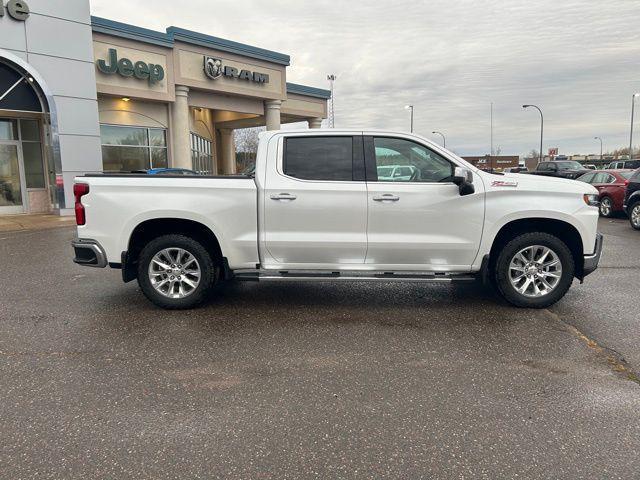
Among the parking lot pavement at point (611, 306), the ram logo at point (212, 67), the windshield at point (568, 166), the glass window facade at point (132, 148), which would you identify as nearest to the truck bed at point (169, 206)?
the parking lot pavement at point (611, 306)

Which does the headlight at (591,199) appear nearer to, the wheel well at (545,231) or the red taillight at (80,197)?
the wheel well at (545,231)

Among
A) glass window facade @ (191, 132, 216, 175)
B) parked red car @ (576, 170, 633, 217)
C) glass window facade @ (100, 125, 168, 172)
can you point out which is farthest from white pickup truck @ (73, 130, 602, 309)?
glass window facade @ (191, 132, 216, 175)

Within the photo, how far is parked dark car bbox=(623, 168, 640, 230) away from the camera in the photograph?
39.7ft

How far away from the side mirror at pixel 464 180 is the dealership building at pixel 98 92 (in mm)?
14130

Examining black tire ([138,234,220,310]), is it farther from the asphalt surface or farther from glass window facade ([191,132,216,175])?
glass window facade ([191,132,216,175])

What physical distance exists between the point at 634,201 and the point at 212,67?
52.0ft

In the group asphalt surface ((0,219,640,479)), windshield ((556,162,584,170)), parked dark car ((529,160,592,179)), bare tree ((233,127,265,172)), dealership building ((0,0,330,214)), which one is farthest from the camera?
bare tree ((233,127,265,172))

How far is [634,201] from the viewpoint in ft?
40.0

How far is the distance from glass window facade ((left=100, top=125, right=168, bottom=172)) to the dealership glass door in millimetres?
2726

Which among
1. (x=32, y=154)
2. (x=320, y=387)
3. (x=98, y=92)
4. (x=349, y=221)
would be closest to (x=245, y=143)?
(x=98, y=92)

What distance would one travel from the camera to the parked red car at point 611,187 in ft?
47.9

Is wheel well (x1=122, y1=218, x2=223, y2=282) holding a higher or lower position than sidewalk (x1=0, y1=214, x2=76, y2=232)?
higher

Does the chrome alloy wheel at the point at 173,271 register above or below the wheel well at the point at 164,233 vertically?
below

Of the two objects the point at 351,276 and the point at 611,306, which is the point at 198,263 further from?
the point at 611,306
